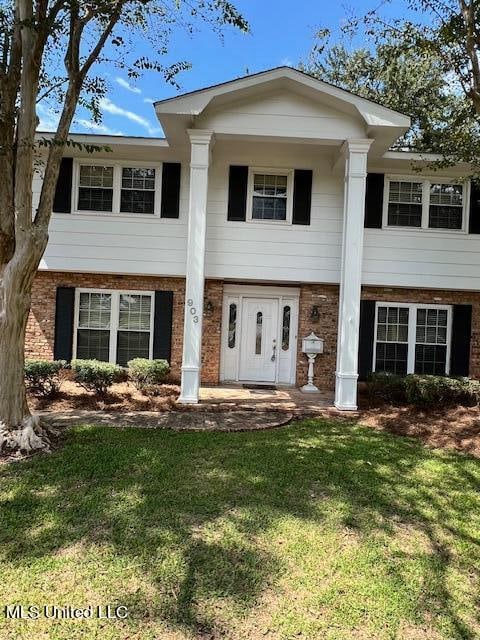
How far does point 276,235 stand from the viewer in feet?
32.3

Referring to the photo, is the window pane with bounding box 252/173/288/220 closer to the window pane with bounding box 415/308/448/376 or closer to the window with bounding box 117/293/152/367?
the window with bounding box 117/293/152/367

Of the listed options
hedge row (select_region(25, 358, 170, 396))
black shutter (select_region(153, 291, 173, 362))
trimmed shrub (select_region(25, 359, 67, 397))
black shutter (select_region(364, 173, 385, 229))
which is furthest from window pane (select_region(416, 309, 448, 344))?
trimmed shrub (select_region(25, 359, 67, 397))

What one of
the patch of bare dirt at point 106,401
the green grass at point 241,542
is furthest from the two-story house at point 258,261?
the green grass at point 241,542

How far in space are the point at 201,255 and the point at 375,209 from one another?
425 cm

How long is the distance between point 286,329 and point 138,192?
453 centimetres

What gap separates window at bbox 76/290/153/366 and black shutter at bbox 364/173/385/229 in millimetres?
5154

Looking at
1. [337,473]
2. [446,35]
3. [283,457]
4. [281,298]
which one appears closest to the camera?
[337,473]

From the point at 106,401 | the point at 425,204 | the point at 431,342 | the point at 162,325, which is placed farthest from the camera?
the point at 431,342

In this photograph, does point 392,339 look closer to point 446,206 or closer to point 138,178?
point 446,206

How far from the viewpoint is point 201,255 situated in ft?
27.0

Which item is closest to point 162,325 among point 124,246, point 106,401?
point 124,246

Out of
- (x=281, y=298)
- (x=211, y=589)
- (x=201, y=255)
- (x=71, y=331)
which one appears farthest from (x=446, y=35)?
(x=71, y=331)

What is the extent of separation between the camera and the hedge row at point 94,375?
27.0ft

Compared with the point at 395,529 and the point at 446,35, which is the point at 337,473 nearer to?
the point at 395,529
